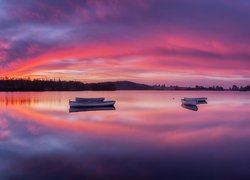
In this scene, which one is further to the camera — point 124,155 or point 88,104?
point 88,104

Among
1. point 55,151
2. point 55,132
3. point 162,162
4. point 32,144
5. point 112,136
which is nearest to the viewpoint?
point 162,162

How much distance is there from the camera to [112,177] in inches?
350

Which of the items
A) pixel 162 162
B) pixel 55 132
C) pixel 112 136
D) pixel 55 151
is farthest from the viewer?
pixel 55 132

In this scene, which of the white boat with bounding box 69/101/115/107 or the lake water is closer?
the lake water

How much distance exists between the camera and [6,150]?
12883mm

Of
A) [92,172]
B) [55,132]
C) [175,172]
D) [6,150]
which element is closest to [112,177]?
[92,172]

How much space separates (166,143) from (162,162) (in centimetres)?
416

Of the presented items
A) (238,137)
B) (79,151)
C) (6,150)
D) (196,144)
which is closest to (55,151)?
(79,151)

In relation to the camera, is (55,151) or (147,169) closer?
(147,169)

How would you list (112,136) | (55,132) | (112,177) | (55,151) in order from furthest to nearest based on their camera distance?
(55,132)
(112,136)
(55,151)
(112,177)

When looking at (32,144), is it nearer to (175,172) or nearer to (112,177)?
(112,177)

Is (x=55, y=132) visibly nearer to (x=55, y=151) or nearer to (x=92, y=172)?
(x=55, y=151)

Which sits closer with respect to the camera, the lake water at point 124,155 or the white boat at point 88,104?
the lake water at point 124,155

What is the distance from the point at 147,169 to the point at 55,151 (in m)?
4.53
